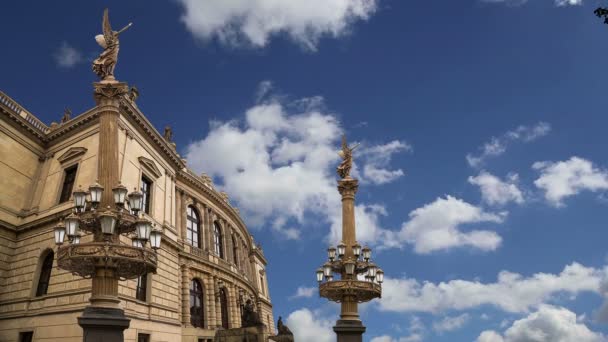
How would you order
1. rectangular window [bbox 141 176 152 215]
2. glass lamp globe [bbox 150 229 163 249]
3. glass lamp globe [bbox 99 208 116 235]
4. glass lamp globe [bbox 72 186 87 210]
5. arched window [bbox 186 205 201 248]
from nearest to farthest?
glass lamp globe [bbox 99 208 116 235], glass lamp globe [bbox 72 186 87 210], glass lamp globe [bbox 150 229 163 249], rectangular window [bbox 141 176 152 215], arched window [bbox 186 205 201 248]

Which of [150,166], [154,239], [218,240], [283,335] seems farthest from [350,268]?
[218,240]

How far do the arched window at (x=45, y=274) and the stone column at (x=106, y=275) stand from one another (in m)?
15.5

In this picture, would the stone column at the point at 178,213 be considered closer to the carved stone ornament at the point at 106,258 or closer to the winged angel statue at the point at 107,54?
the winged angel statue at the point at 107,54

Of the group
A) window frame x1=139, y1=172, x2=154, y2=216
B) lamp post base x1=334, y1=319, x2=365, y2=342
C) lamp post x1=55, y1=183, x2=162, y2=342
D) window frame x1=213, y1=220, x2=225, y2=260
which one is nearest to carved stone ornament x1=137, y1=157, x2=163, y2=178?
window frame x1=139, y1=172, x2=154, y2=216

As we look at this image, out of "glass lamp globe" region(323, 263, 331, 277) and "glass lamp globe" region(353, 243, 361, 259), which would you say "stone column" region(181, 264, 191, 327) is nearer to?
"glass lamp globe" region(323, 263, 331, 277)

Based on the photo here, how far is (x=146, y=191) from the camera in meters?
29.0

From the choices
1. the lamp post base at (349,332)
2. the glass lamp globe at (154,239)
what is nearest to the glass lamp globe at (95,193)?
the glass lamp globe at (154,239)

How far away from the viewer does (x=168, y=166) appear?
108 feet

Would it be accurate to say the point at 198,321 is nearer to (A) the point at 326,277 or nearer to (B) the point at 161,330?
(B) the point at 161,330

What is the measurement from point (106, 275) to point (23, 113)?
2299 centimetres

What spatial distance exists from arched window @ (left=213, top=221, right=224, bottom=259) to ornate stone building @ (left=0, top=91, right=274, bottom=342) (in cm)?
463

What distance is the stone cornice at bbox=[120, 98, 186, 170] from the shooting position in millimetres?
27117

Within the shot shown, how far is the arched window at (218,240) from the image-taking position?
41062mm

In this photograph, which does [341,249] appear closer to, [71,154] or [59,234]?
[59,234]
